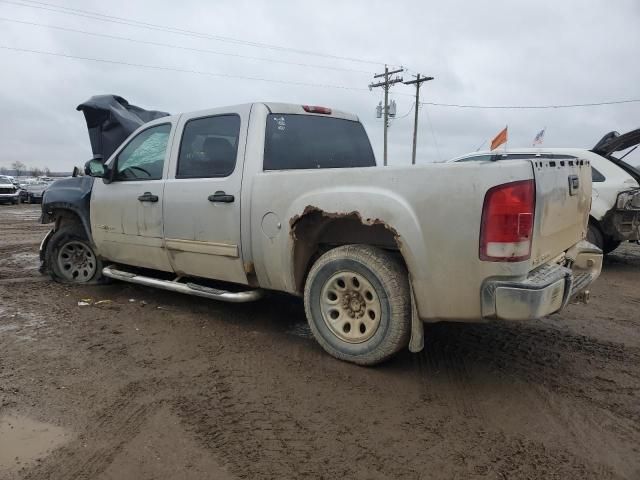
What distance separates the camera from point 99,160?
509 cm

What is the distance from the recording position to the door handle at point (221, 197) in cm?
401

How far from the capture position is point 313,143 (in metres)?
4.44

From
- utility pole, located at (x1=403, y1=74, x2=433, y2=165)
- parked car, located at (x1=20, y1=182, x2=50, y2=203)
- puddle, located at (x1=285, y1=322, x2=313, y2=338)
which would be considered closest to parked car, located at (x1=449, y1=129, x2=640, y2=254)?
puddle, located at (x1=285, y1=322, x2=313, y2=338)

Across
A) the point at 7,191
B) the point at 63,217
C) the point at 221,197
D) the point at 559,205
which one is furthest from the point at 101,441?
the point at 7,191

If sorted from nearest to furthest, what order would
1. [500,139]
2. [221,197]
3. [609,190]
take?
[221,197] < [609,190] < [500,139]

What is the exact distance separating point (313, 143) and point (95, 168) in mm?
2285

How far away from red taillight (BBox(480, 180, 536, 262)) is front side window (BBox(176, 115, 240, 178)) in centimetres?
218

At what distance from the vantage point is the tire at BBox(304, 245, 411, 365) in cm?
325

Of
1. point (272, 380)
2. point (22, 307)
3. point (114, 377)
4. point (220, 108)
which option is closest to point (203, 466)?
point (272, 380)

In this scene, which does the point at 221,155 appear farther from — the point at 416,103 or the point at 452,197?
the point at 416,103

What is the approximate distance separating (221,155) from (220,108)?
46 cm

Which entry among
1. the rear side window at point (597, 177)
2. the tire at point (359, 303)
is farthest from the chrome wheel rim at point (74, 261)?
the rear side window at point (597, 177)

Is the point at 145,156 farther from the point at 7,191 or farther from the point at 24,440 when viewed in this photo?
the point at 7,191

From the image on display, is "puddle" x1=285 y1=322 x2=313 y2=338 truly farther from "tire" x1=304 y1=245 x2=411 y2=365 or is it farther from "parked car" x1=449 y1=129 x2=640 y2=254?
"parked car" x1=449 y1=129 x2=640 y2=254
